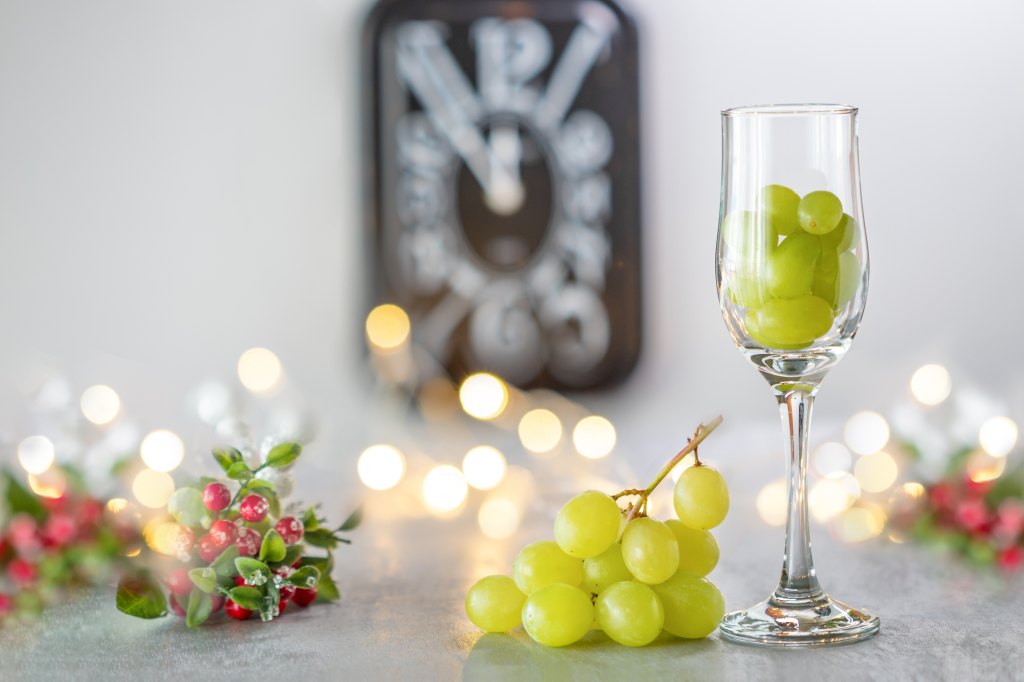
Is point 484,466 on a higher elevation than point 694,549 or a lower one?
lower

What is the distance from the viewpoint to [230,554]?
2.78 ft

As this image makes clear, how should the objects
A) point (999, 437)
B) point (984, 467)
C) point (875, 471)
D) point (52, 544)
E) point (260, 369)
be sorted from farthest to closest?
point (260, 369) < point (875, 471) < point (999, 437) < point (984, 467) < point (52, 544)

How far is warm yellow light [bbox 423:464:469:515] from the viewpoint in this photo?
2.11 m

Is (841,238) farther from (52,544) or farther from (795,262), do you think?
(52,544)

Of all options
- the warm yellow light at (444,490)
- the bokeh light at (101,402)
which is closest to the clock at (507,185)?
the warm yellow light at (444,490)

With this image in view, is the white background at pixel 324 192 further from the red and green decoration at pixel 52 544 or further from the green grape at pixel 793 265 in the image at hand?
the green grape at pixel 793 265

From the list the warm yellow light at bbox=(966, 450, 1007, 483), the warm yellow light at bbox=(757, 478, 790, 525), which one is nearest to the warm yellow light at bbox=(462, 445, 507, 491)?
the warm yellow light at bbox=(757, 478, 790, 525)

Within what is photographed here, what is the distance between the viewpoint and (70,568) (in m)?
1.05

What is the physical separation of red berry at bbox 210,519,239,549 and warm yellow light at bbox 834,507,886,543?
0.60m

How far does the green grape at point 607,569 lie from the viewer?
2.64 feet

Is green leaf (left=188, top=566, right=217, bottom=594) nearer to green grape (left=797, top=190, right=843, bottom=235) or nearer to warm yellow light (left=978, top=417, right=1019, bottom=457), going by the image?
green grape (left=797, top=190, right=843, bottom=235)

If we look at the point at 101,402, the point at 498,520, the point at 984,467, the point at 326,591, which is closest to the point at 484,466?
the point at 101,402

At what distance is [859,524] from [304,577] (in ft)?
2.02

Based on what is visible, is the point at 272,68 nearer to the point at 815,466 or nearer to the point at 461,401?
the point at 461,401
